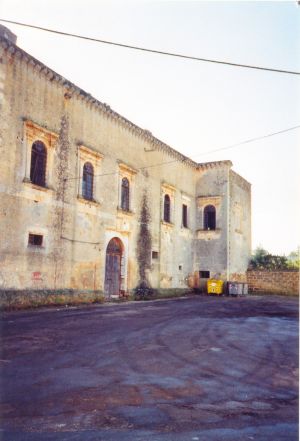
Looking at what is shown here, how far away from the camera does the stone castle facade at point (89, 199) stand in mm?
11844

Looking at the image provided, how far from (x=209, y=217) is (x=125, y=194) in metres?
8.96

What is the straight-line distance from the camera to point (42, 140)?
13.0m

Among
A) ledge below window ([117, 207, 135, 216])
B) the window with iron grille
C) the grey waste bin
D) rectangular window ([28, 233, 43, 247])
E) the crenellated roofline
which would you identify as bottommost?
the grey waste bin

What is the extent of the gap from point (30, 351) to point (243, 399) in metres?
3.32

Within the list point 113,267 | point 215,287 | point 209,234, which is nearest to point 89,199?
point 113,267

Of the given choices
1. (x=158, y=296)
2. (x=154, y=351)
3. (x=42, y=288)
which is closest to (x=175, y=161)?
(x=158, y=296)

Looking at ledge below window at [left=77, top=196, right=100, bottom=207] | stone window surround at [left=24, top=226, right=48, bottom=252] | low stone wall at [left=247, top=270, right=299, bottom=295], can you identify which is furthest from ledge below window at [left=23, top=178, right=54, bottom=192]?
low stone wall at [left=247, top=270, right=299, bottom=295]

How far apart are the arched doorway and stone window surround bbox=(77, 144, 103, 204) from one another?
2399mm

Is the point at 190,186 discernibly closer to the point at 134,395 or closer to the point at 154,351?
the point at 154,351

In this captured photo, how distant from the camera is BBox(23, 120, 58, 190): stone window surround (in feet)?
40.2

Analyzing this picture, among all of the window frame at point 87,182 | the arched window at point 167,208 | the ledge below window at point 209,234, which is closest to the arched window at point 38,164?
the window frame at point 87,182

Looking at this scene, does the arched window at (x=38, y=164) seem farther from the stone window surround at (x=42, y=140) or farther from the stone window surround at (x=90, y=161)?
the stone window surround at (x=90, y=161)

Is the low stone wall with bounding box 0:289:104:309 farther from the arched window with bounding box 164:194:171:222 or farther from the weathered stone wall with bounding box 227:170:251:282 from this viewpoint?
the weathered stone wall with bounding box 227:170:251:282

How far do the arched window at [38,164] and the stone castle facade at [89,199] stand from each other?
36 millimetres
